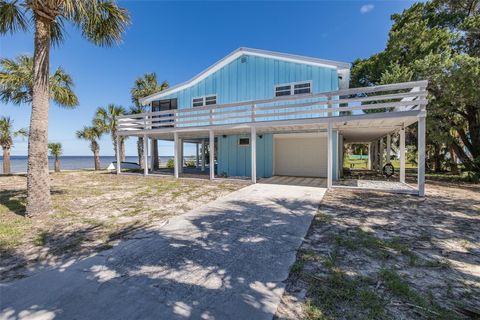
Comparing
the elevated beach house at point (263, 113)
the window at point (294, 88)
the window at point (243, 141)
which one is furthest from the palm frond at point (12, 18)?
the window at point (294, 88)

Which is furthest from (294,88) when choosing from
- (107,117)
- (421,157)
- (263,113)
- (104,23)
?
(107,117)

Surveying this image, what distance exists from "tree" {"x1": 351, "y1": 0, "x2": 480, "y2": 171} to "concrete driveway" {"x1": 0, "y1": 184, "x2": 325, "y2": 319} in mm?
10835

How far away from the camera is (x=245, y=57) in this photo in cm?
1318

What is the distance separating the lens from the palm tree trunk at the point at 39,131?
5.46m

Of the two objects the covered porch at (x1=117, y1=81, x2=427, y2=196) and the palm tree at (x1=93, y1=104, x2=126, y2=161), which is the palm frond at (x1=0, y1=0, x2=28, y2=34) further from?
the palm tree at (x1=93, y1=104, x2=126, y2=161)

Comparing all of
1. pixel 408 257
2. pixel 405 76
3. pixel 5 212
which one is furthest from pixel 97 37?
pixel 405 76

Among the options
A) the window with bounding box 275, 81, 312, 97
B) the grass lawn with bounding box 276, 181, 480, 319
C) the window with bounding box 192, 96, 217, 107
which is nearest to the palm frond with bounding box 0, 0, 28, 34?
the grass lawn with bounding box 276, 181, 480, 319

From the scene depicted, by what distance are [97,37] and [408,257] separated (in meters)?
9.36

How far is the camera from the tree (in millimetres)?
9875

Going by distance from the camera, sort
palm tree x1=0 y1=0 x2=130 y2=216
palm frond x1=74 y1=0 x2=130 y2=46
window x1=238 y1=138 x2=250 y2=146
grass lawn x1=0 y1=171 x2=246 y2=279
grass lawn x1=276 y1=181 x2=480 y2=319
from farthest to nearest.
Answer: window x1=238 y1=138 x2=250 y2=146 → palm frond x1=74 y1=0 x2=130 y2=46 → palm tree x1=0 y1=0 x2=130 y2=216 → grass lawn x1=0 y1=171 x2=246 y2=279 → grass lawn x1=276 y1=181 x2=480 y2=319

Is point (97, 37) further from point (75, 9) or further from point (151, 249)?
point (151, 249)

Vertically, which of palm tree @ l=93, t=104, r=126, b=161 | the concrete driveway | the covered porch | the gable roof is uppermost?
the gable roof

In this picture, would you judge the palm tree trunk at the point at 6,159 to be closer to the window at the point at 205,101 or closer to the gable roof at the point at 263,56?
the gable roof at the point at 263,56

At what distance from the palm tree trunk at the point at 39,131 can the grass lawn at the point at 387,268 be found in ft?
20.7
